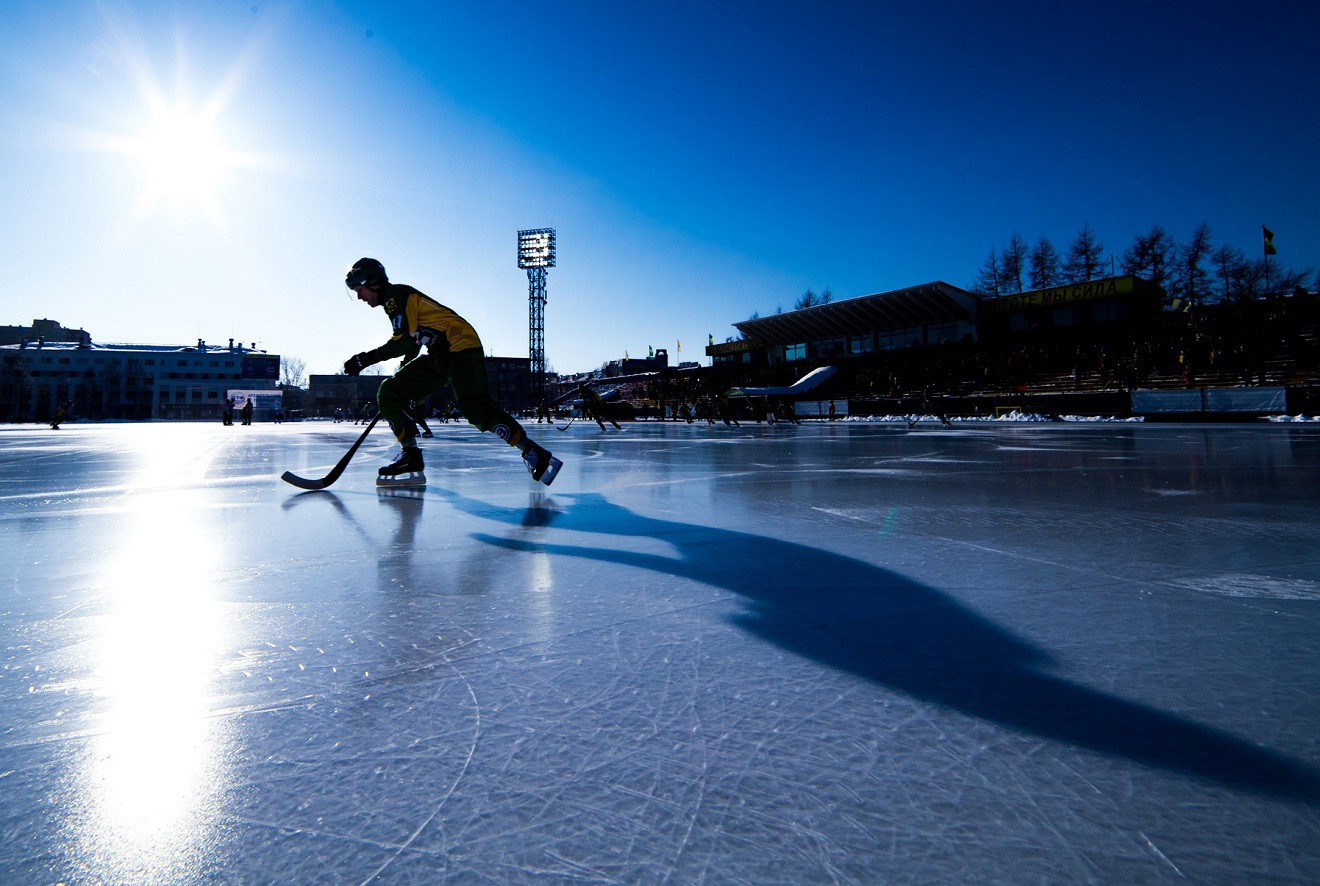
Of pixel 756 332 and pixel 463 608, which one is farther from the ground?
pixel 756 332

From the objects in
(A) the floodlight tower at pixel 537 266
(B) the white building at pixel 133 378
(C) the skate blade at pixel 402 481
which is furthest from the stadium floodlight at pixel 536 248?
(C) the skate blade at pixel 402 481

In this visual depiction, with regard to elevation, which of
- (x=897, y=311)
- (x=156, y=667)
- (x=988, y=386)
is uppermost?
(x=897, y=311)

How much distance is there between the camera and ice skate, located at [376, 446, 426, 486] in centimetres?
577

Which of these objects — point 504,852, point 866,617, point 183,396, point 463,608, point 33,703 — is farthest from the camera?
point 183,396

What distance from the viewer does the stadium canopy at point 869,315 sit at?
158 feet

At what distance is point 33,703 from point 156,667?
0.70ft

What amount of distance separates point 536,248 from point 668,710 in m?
64.9

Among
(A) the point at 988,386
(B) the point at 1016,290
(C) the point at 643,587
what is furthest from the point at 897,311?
(C) the point at 643,587

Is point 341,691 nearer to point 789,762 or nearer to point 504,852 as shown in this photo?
point 504,852

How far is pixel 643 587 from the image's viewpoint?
212cm

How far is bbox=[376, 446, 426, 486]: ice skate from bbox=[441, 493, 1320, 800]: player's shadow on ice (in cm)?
326

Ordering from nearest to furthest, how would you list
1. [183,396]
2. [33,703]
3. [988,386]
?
[33,703] → [988,386] → [183,396]

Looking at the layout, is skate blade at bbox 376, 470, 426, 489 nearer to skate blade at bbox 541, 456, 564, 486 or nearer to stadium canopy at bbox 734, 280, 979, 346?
skate blade at bbox 541, 456, 564, 486

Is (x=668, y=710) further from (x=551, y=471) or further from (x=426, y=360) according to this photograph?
(x=426, y=360)
